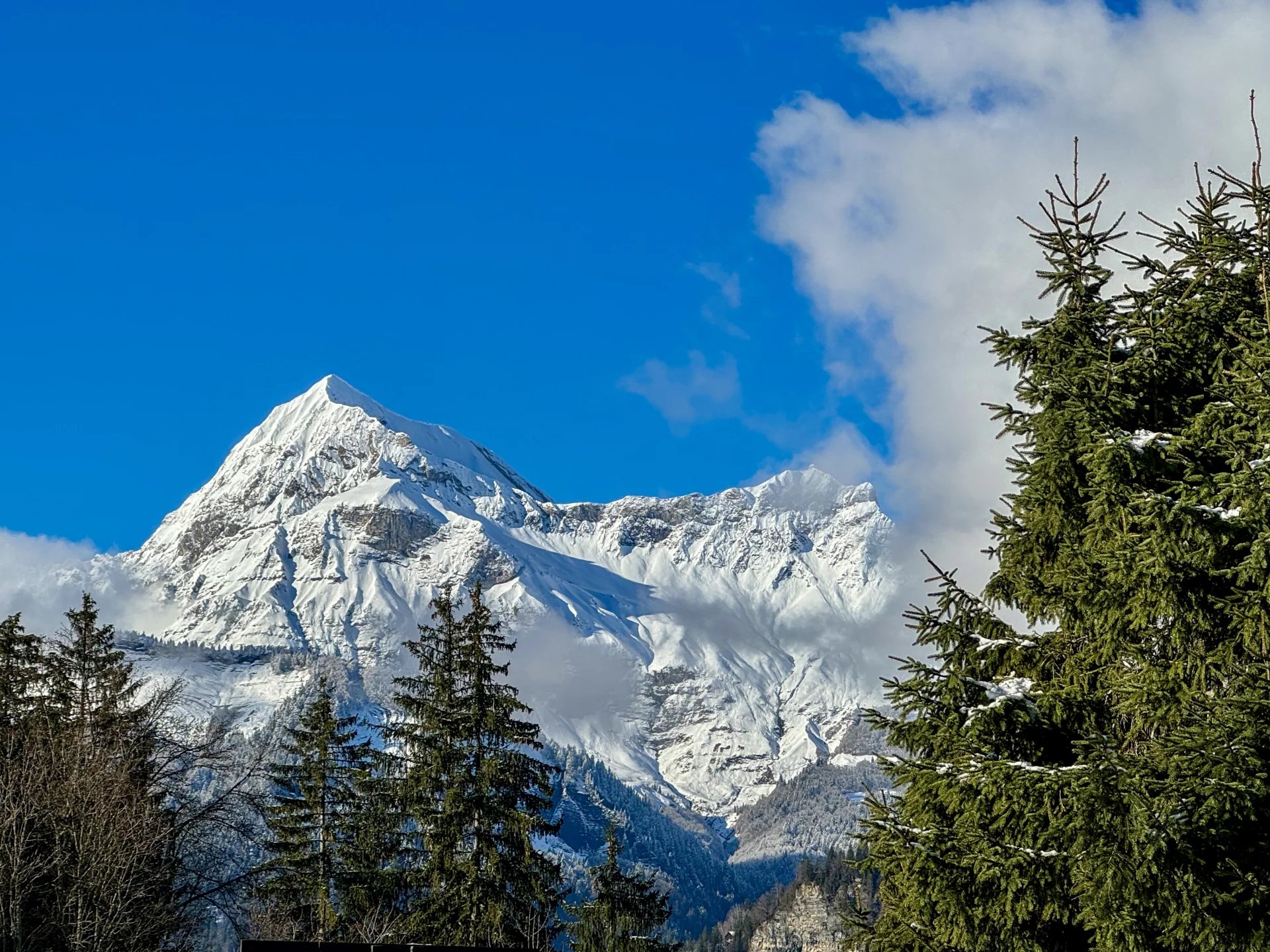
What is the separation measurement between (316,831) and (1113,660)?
2924 centimetres


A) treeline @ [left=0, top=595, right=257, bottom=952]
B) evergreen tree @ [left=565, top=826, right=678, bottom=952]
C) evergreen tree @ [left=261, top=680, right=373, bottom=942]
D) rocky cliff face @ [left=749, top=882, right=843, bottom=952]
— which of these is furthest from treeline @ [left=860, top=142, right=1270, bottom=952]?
rocky cliff face @ [left=749, top=882, right=843, bottom=952]

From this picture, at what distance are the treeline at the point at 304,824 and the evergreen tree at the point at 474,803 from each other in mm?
46

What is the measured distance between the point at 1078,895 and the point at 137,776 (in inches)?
926

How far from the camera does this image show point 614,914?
3516 centimetres

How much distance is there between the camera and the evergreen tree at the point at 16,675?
31.4m

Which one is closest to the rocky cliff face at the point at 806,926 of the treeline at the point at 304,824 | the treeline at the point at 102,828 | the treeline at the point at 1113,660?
the treeline at the point at 304,824

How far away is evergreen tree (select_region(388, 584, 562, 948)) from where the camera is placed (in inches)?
1122

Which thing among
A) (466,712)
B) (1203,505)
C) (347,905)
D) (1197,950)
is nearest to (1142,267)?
(1203,505)

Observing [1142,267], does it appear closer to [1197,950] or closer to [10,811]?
[1197,950]

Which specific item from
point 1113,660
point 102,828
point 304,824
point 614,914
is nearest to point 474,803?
point 102,828

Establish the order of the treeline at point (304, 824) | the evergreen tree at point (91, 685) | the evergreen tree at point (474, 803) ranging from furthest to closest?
the evergreen tree at point (91, 685) < the evergreen tree at point (474, 803) < the treeline at point (304, 824)

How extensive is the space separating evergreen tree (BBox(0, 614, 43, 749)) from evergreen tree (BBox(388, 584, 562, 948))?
899cm

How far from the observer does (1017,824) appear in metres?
11.5

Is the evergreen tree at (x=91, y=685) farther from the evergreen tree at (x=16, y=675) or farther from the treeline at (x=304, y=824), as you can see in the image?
the evergreen tree at (x=16, y=675)
